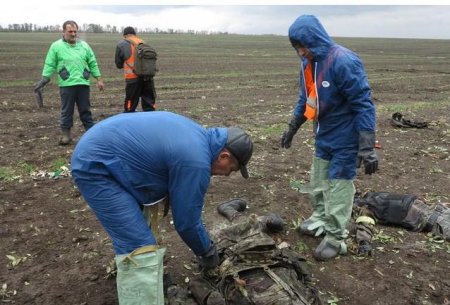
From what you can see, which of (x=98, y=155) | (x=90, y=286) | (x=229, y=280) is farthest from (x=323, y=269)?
(x=98, y=155)

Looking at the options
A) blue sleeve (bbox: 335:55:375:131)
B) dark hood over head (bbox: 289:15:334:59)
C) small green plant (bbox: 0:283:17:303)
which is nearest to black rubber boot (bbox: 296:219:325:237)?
blue sleeve (bbox: 335:55:375:131)

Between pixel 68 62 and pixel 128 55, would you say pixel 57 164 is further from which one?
pixel 128 55

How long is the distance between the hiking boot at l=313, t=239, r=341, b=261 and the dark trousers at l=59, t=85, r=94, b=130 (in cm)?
535

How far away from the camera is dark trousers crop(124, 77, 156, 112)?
8.95 meters

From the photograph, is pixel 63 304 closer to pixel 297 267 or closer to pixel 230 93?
pixel 297 267

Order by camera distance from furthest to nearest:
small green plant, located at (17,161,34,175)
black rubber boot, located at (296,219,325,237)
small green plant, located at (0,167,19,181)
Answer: small green plant, located at (17,161,34,175)
small green plant, located at (0,167,19,181)
black rubber boot, located at (296,219,325,237)

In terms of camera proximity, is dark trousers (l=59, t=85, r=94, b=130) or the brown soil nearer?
the brown soil

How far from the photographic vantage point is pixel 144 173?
2.97 m

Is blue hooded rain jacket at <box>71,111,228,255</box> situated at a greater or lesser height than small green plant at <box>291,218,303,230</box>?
greater

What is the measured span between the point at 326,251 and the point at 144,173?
2.44 meters

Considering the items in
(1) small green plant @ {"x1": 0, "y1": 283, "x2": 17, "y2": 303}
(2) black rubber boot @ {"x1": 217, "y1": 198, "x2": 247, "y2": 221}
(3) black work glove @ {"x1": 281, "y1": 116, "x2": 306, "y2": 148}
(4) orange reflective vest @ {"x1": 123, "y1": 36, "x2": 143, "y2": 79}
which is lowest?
(1) small green plant @ {"x1": 0, "y1": 283, "x2": 17, "y2": 303}

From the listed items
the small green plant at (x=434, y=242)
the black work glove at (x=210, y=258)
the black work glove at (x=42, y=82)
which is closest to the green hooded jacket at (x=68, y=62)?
the black work glove at (x=42, y=82)

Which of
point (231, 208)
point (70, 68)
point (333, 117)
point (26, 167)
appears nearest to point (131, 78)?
point (70, 68)

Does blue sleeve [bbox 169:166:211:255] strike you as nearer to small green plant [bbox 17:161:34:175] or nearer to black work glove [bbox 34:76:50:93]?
small green plant [bbox 17:161:34:175]
